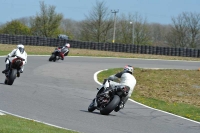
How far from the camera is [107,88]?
13.3 m

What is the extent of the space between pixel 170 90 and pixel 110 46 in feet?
92.3

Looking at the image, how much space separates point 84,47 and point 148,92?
30.5m

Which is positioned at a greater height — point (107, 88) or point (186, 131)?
point (107, 88)

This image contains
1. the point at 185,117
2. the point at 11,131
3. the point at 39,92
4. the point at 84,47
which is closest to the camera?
the point at 11,131

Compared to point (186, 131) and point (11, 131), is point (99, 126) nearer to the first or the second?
point (186, 131)

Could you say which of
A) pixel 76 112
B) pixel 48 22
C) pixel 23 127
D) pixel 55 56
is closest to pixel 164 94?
pixel 76 112

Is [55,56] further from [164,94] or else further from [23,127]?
[23,127]

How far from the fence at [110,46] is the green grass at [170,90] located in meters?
16.9

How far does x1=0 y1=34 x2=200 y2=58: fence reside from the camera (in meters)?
47.8

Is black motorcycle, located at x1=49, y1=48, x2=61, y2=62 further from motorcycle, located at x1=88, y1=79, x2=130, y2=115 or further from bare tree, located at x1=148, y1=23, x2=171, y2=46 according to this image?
bare tree, located at x1=148, y1=23, x2=171, y2=46

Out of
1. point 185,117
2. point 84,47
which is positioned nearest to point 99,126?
point 185,117

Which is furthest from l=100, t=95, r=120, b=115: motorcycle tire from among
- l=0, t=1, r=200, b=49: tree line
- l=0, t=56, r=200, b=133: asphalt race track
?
l=0, t=1, r=200, b=49: tree line

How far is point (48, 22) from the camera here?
80562 millimetres

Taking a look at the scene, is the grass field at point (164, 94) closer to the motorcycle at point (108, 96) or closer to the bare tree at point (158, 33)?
the motorcycle at point (108, 96)
